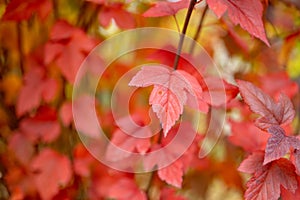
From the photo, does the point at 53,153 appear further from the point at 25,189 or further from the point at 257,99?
the point at 257,99

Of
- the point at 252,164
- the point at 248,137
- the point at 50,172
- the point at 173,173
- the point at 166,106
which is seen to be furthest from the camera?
the point at 50,172

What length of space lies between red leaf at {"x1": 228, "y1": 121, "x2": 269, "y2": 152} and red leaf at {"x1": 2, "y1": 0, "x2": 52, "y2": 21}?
0.49 m

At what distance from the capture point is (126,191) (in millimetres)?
1096

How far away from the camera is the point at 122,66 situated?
1.54 m

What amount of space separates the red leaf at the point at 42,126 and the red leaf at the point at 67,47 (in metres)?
0.17

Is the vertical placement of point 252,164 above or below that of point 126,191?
above

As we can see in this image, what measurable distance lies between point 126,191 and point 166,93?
1.21 feet

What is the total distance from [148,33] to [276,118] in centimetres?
84

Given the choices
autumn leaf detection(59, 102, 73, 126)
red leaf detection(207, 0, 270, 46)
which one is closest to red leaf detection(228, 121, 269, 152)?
red leaf detection(207, 0, 270, 46)

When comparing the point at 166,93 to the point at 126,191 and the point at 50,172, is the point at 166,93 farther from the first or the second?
the point at 50,172

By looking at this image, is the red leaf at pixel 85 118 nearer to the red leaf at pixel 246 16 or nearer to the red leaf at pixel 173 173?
the red leaf at pixel 173 173

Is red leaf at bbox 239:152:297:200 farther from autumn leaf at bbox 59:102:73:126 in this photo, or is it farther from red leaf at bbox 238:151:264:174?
autumn leaf at bbox 59:102:73:126

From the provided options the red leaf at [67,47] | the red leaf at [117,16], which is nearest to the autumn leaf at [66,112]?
the red leaf at [67,47]

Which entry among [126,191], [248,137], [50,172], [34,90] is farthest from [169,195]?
[34,90]
